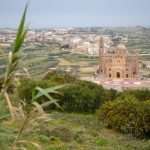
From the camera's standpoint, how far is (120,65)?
6253cm

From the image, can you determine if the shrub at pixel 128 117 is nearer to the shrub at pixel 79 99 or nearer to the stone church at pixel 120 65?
the shrub at pixel 79 99

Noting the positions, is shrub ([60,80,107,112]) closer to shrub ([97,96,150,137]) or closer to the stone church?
shrub ([97,96,150,137])

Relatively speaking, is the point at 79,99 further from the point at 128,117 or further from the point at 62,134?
the point at 62,134

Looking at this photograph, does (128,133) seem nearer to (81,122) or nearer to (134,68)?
(81,122)

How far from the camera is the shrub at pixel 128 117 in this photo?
1588cm

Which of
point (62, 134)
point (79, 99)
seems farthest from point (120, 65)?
point (62, 134)

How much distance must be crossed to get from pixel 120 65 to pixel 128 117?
46.5 m

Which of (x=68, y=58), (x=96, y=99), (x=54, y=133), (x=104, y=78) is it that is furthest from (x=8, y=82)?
(x=68, y=58)

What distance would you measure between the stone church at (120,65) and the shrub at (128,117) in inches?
1760

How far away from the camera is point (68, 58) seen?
97.8m

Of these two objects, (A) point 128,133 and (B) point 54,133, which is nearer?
(B) point 54,133

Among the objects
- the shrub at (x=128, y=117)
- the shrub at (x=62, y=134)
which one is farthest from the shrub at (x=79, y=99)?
the shrub at (x=62, y=134)

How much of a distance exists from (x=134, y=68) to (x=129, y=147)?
54194 millimetres

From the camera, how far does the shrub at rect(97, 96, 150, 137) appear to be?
1588cm
